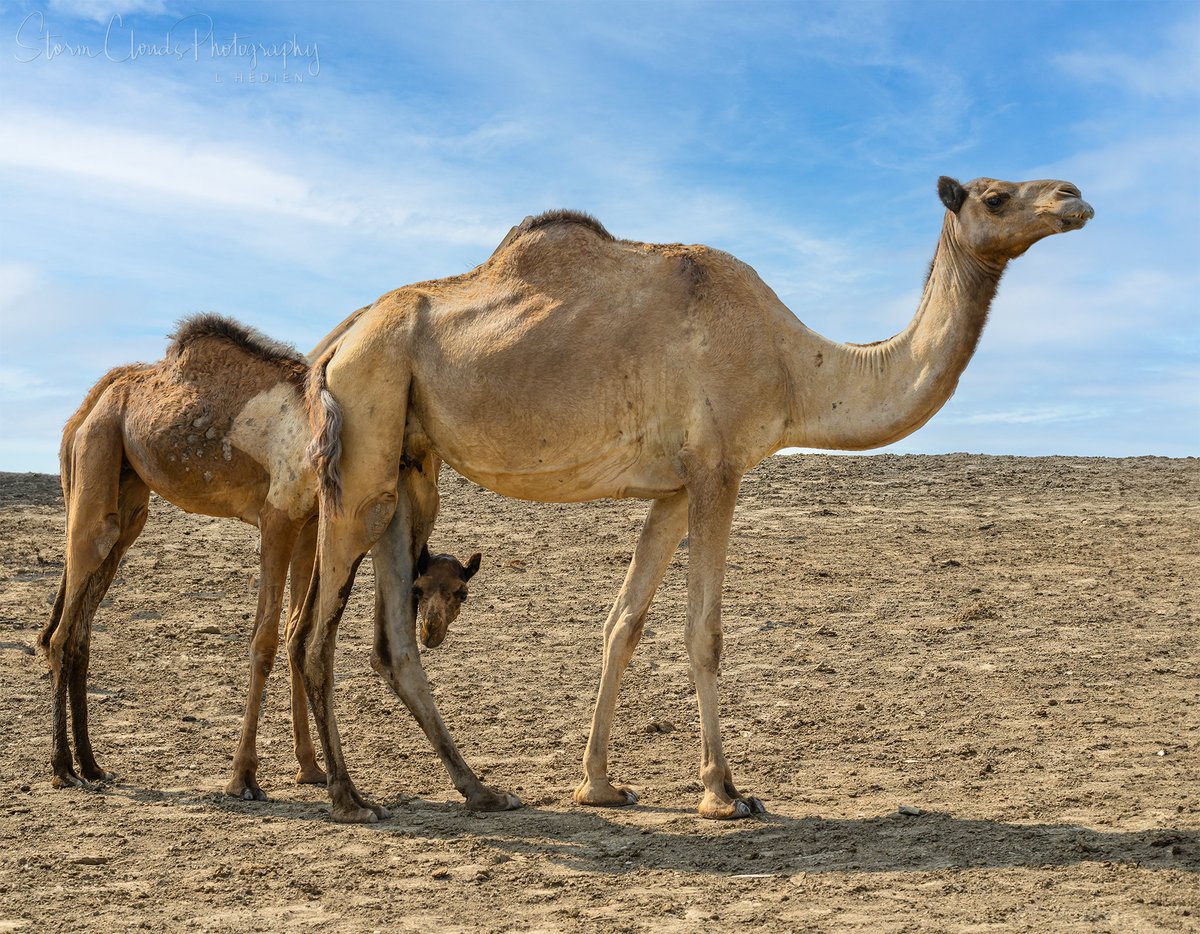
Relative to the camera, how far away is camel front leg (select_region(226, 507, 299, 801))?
8.16m

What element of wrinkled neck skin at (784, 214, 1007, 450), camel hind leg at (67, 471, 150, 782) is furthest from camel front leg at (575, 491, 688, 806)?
camel hind leg at (67, 471, 150, 782)

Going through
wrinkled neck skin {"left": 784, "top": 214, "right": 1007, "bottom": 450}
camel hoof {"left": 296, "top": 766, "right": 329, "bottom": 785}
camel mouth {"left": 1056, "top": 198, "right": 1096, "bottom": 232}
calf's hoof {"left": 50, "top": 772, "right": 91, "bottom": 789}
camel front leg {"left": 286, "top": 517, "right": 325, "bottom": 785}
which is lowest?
calf's hoof {"left": 50, "top": 772, "right": 91, "bottom": 789}

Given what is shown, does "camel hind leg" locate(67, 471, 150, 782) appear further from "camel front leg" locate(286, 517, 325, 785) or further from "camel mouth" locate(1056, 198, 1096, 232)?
"camel mouth" locate(1056, 198, 1096, 232)

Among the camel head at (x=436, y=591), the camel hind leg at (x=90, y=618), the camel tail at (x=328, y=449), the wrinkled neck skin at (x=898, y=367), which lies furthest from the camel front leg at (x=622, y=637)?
the camel hind leg at (x=90, y=618)

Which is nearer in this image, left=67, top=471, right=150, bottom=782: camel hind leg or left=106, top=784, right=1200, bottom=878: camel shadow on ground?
left=106, top=784, right=1200, bottom=878: camel shadow on ground

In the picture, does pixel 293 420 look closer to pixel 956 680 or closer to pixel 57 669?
pixel 57 669

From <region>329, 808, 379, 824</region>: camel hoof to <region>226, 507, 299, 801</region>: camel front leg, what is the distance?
2.84ft

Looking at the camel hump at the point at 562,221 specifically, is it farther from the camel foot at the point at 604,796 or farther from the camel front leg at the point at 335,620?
the camel foot at the point at 604,796

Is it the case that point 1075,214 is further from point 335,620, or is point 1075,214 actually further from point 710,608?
point 335,620

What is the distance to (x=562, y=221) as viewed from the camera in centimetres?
814

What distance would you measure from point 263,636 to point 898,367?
434 centimetres

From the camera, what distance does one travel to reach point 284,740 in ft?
31.8

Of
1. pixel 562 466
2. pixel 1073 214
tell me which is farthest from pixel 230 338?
pixel 1073 214

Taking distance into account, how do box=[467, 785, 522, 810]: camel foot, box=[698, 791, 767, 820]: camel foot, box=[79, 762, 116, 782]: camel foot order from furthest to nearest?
box=[79, 762, 116, 782]: camel foot, box=[467, 785, 522, 810]: camel foot, box=[698, 791, 767, 820]: camel foot
